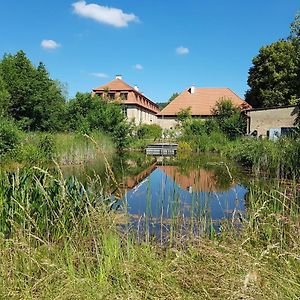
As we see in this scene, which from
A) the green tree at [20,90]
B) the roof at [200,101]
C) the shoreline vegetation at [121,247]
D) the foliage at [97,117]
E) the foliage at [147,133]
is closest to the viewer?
the shoreline vegetation at [121,247]

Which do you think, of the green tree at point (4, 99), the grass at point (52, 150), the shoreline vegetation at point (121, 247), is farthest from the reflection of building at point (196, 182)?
the green tree at point (4, 99)

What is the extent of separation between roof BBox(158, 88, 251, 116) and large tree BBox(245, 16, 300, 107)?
18.2ft

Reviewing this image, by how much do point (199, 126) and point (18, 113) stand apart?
44.5ft

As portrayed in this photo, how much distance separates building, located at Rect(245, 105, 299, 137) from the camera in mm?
23094

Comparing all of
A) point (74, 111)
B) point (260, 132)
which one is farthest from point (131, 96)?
point (260, 132)

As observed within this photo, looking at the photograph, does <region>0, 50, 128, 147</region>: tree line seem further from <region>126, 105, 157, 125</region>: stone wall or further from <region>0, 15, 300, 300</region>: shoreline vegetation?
<region>0, 15, 300, 300</region>: shoreline vegetation

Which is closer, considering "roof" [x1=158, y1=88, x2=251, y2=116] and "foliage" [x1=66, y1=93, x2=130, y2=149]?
"foliage" [x1=66, y1=93, x2=130, y2=149]

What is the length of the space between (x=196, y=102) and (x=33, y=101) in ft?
72.4

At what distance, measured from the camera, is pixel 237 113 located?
29938mm

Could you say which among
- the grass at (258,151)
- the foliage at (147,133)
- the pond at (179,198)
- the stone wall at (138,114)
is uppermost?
the stone wall at (138,114)

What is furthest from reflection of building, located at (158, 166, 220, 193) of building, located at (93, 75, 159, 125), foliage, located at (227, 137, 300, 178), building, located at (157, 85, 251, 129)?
building, located at (93, 75, 159, 125)

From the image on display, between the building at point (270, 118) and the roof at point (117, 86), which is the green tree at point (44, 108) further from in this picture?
the roof at point (117, 86)

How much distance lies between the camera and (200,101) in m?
42.8

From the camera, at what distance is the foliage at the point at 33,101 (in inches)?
988
